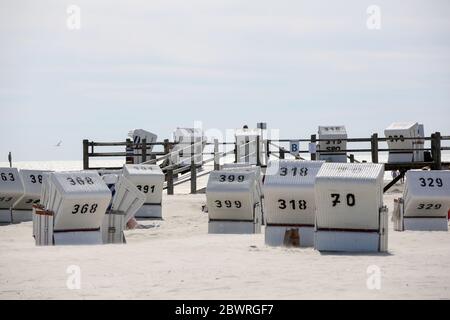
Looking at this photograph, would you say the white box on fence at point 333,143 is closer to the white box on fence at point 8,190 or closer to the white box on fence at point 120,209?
the white box on fence at point 8,190

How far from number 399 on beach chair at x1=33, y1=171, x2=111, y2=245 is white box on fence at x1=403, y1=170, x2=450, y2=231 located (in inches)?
259

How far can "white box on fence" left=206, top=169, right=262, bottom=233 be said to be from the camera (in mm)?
19750

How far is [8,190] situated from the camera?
24.5 meters

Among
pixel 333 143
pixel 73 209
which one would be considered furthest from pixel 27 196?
pixel 333 143

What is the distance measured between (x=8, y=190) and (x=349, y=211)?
42.3ft

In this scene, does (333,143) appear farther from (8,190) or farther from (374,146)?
(8,190)

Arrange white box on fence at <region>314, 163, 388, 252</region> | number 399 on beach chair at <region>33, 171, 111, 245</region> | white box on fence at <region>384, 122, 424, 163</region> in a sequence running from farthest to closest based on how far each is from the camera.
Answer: white box on fence at <region>384, 122, 424, 163</region>
number 399 on beach chair at <region>33, 171, 111, 245</region>
white box on fence at <region>314, 163, 388, 252</region>

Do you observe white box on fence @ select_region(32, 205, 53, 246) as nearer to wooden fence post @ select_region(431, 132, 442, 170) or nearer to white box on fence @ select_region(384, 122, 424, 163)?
wooden fence post @ select_region(431, 132, 442, 170)

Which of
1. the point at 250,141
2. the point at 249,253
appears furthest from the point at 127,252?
the point at 250,141

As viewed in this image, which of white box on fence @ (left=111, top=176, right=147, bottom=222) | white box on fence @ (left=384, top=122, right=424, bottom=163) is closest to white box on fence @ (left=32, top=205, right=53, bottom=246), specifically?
white box on fence @ (left=111, top=176, right=147, bottom=222)

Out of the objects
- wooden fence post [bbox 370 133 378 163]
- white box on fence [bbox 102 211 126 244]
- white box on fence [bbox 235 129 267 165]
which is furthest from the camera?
white box on fence [bbox 235 129 267 165]

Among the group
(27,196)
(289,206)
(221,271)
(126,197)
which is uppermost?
(289,206)

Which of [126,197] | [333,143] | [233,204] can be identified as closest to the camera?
[126,197]

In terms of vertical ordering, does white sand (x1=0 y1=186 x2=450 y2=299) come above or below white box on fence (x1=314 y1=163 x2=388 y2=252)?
below
